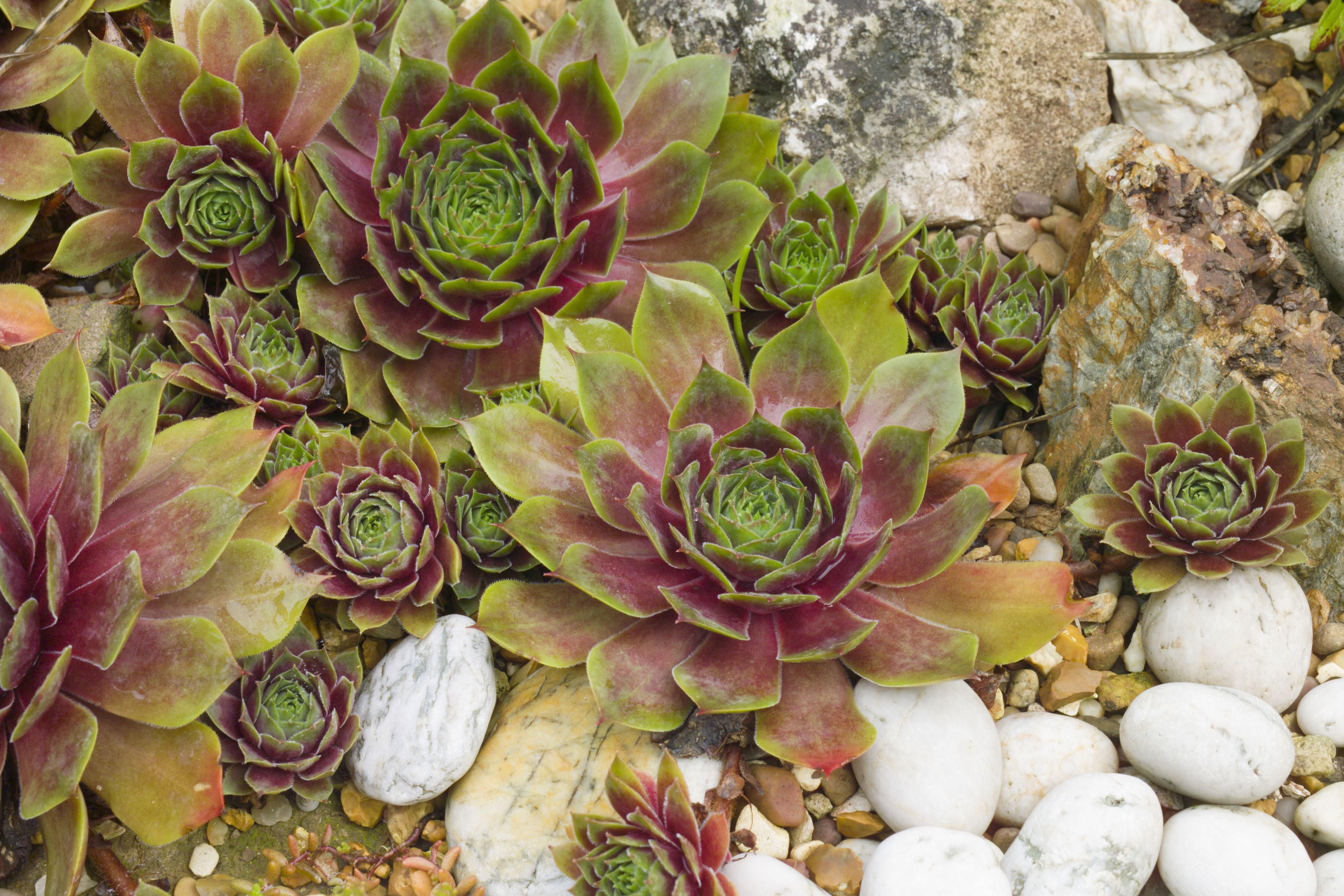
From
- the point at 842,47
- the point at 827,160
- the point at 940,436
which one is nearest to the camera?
the point at 940,436

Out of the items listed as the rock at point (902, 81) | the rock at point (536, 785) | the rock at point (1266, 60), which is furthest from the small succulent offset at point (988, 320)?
the rock at point (1266, 60)

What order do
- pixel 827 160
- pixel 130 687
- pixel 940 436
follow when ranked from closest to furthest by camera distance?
pixel 130 687
pixel 940 436
pixel 827 160

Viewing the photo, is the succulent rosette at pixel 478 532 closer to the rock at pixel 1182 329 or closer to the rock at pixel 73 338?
the rock at pixel 73 338

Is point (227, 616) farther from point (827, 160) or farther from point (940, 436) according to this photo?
point (827, 160)

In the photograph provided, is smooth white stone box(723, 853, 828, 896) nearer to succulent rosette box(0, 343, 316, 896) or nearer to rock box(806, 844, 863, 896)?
rock box(806, 844, 863, 896)

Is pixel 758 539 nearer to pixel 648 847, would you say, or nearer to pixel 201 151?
pixel 648 847

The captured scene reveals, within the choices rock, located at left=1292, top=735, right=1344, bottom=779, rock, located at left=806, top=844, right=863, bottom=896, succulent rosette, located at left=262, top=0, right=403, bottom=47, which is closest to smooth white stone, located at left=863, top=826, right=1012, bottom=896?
rock, located at left=806, top=844, right=863, bottom=896

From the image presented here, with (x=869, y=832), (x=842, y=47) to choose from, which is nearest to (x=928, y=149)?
(x=842, y=47)
